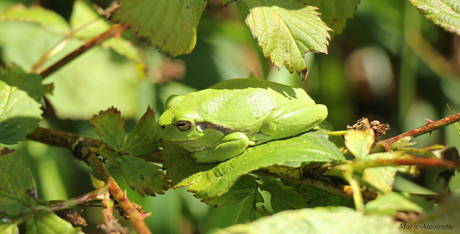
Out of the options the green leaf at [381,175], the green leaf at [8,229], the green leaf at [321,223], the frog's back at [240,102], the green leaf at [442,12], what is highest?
the green leaf at [442,12]

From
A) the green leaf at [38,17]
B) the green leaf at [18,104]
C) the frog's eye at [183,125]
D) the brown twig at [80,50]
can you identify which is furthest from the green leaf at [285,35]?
the green leaf at [38,17]

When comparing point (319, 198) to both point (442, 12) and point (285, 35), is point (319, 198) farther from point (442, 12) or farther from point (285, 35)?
point (442, 12)

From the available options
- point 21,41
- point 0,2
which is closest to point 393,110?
point 21,41

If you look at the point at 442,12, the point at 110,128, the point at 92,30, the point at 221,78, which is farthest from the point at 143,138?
the point at 221,78

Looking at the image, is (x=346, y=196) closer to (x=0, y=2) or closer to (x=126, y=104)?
(x=126, y=104)

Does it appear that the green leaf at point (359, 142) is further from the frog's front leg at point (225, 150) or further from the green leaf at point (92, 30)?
the green leaf at point (92, 30)

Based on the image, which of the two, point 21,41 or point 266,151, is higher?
point 266,151
